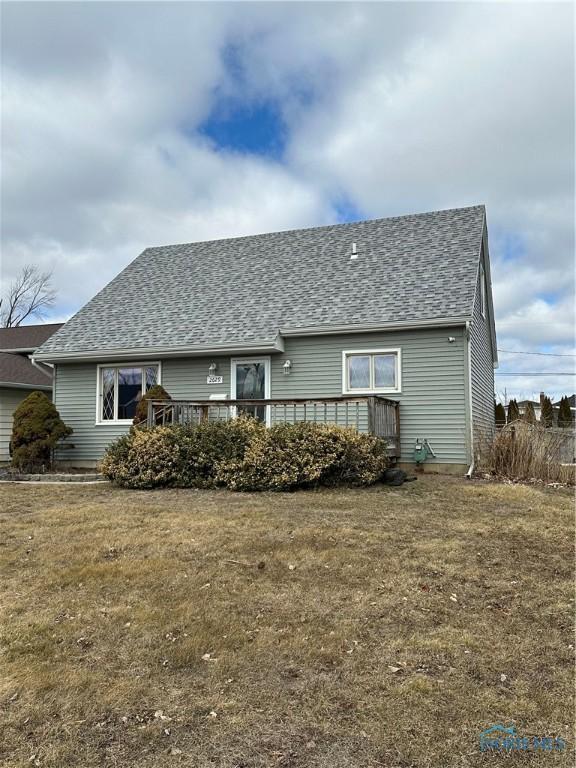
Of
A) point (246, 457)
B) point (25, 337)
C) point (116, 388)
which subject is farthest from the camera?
point (25, 337)

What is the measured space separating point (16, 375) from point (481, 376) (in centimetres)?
1283

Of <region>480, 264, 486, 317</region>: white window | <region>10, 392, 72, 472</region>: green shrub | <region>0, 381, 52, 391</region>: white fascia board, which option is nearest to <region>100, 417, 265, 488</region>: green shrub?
<region>10, 392, 72, 472</region>: green shrub

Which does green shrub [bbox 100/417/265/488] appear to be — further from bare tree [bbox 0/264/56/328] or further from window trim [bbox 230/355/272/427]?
bare tree [bbox 0/264/56/328]

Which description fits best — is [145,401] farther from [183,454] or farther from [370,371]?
[370,371]

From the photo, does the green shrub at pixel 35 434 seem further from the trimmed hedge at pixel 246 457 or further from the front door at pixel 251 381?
the front door at pixel 251 381

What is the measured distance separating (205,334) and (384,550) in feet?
27.8

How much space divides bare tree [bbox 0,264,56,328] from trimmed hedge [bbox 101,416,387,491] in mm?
30112

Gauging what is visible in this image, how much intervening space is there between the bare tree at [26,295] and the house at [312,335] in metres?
23.2

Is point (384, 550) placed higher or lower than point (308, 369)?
lower

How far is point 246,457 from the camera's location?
8.80 meters

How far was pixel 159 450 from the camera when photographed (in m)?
9.36

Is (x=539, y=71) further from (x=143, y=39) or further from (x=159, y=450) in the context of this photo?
(x=159, y=450)

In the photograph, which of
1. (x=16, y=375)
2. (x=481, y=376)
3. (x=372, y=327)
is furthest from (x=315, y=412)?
(x=16, y=375)

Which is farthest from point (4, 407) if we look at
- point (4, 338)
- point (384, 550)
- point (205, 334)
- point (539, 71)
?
point (539, 71)
